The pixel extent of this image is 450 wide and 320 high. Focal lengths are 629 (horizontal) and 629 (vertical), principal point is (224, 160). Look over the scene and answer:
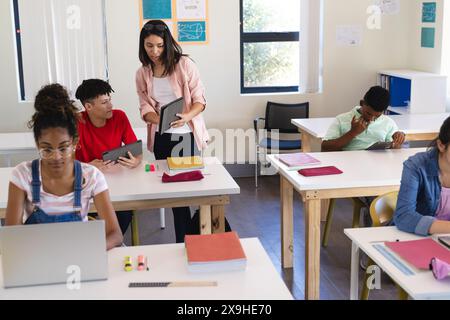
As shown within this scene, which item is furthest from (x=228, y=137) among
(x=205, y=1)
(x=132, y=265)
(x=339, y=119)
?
(x=132, y=265)

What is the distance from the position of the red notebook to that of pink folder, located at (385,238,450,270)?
1.02 metres

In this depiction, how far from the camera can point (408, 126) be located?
15.6 feet

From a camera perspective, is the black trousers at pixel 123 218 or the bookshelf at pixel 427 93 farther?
the bookshelf at pixel 427 93

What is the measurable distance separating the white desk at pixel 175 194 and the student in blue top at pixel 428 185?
2.81ft

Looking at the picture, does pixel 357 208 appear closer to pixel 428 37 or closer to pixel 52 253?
pixel 52 253

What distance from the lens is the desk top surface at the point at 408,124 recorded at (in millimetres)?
4629

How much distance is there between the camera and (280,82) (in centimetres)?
635

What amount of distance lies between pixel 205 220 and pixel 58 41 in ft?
10.1

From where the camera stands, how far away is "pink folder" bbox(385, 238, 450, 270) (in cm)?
215

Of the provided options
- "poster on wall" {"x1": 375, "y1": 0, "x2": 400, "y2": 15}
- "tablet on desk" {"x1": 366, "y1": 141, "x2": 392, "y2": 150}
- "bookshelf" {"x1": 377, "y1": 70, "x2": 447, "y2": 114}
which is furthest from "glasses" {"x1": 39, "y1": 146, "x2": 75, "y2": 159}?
"poster on wall" {"x1": 375, "y1": 0, "x2": 400, "y2": 15}

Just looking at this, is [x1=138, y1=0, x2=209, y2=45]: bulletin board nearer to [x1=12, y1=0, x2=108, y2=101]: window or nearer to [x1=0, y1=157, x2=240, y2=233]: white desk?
[x1=12, y1=0, x2=108, y2=101]: window

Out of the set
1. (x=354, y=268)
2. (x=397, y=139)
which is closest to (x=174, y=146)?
(x=397, y=139)

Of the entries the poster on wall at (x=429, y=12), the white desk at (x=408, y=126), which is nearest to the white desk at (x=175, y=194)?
the white desk at (x=408, y=126)

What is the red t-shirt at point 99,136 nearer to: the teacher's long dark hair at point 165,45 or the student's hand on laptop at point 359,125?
the teacher's long dark hair at point 165,45
